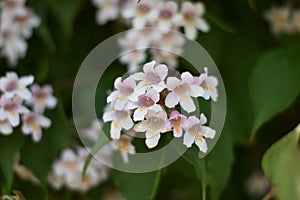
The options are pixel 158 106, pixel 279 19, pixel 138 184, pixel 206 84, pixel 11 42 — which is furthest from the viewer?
pixel 279 19

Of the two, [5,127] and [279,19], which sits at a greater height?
[5,127]

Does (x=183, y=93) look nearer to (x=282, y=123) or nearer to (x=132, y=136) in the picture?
(x=132, y=136)

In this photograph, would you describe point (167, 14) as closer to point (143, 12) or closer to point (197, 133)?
point (143, 12)

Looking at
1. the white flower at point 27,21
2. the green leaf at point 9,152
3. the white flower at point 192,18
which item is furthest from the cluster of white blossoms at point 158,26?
the green leaf at point 9,152

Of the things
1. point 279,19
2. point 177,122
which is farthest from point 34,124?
point 279,19

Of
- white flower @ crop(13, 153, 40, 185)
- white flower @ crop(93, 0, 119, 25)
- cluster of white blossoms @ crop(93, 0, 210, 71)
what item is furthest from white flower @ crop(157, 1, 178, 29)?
white flower @ crop(13, 153, 40, 185)

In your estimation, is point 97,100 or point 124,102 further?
point 97,100

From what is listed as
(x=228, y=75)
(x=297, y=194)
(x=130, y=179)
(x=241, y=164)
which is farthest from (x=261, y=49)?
(x=297, y=194)

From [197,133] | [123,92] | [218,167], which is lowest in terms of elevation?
[218,167]
